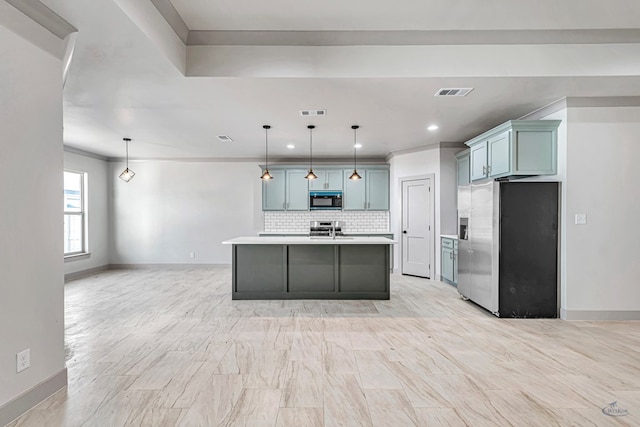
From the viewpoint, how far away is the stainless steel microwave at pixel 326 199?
7305 millimetres

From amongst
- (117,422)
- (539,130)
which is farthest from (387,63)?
(117,422)

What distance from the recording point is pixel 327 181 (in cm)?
732

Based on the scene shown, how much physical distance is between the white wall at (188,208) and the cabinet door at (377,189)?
8.57 ft

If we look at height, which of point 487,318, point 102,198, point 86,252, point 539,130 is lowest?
point 487,318

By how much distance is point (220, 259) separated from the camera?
7.56 meters

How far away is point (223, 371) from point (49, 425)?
1093 millimetres

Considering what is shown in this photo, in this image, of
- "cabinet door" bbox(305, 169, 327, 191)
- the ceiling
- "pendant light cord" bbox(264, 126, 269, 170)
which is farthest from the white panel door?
"pendant light cord" bbox(264, 126, 269, 170)

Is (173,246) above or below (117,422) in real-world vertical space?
above

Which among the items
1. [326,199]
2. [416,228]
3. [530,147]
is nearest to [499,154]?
[530,147]

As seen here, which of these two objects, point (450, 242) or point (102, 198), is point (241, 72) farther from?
point (102, 198)

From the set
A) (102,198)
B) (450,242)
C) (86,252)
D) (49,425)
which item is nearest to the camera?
(49,425)

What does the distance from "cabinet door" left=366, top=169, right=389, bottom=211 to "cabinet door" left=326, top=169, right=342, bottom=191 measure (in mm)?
647

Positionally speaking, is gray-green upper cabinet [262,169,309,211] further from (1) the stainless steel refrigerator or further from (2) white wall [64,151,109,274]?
(1) the stainless steel refrigerator

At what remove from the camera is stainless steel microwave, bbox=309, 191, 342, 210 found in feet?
24.0
